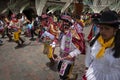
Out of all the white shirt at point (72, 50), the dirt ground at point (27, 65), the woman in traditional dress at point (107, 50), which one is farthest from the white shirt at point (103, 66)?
the dirt ground at point (27, 65)

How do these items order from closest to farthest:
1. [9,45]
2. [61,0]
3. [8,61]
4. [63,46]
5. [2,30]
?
[63,46] → [8,61] → [9,45] → [2,30] → [61,0]

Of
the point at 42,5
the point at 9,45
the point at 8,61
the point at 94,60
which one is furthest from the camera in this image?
the point at 42,5

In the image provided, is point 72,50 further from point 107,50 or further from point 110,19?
point 110,19

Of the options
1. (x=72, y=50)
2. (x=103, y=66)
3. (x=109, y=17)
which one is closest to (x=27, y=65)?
(x=72, y=50)

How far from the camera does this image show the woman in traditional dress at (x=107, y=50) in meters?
3.11

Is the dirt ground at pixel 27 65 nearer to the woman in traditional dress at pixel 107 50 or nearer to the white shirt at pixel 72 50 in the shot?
the white shirt at pixel 72 50

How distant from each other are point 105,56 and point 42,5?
28.1m

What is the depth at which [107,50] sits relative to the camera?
10.5 feet

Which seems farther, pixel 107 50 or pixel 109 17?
pixel 107 50

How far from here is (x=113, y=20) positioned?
3.08m

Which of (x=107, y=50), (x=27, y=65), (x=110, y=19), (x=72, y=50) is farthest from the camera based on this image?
(x=27, y=65)

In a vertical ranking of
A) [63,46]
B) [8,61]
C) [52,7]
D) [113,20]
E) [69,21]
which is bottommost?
[52,7]

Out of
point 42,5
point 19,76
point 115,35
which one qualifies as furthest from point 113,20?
point 42,5

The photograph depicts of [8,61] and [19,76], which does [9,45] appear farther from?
[19,76]
